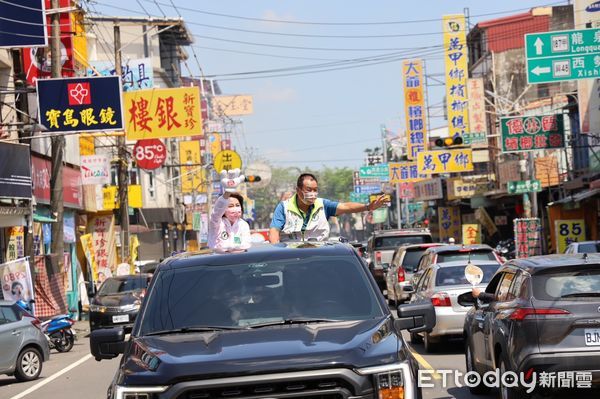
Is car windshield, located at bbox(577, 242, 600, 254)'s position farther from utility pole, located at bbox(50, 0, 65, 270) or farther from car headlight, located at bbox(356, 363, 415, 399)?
car headlight, located at bbox(356, 363, 415, 399)

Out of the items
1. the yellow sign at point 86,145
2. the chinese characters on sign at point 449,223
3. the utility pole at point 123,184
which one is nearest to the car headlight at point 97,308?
the utility pole at point 123,184

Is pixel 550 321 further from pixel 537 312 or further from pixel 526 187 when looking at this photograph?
pixel 526 187

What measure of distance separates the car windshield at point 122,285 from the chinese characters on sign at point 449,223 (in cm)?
4260

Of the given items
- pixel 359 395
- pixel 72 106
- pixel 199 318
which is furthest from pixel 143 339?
pixel 72 106

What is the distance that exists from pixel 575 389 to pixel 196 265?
12.5ft

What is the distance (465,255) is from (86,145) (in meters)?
26.1

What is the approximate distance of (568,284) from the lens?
9.62 metres

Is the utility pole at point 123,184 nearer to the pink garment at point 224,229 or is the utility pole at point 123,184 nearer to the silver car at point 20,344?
the silver car at point 20,344

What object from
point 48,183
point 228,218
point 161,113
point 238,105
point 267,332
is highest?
point 238,105

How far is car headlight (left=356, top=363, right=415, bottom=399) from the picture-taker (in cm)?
607

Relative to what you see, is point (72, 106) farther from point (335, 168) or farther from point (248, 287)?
point (335, 168)

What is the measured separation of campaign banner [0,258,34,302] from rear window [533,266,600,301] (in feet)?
61.0

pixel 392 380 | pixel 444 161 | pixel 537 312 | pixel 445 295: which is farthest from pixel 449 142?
Result: pixel 392 380

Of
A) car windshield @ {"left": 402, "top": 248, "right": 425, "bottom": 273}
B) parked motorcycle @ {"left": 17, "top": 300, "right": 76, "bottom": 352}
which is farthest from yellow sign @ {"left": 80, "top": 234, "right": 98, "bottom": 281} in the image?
car windshield @ {"left": 402, "top": 248, "right": 425, "bottom": 273}
